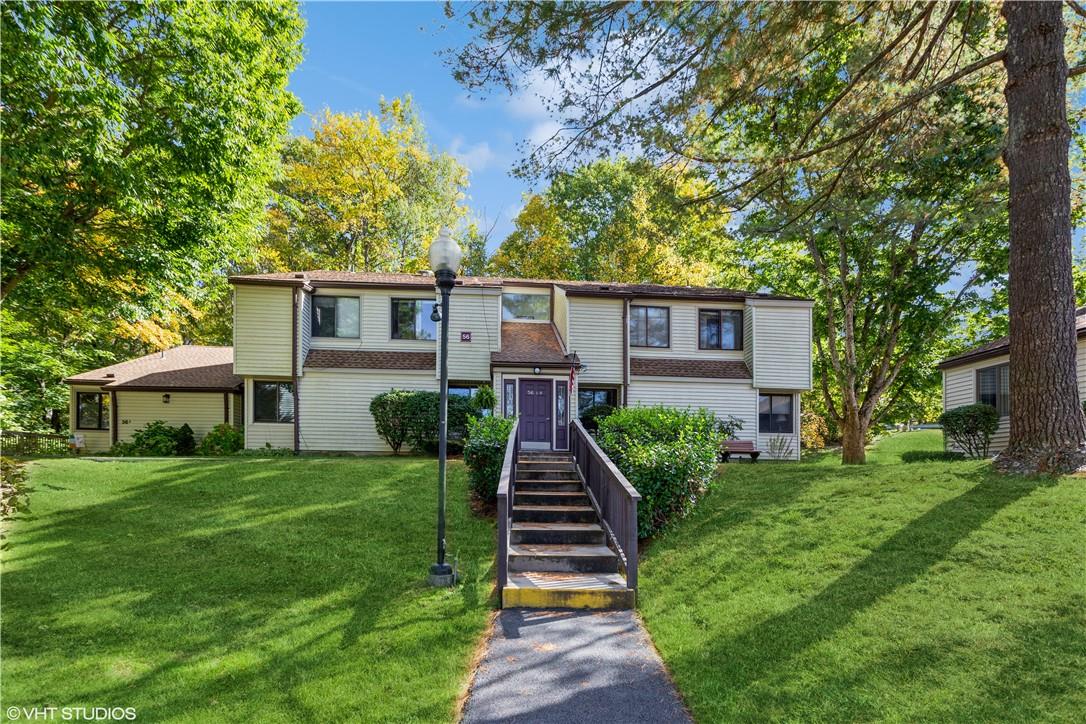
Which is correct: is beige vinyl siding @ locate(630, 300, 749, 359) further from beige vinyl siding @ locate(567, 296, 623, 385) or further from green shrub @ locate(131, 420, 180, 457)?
green shrub @ locate(131, 420, 180, 457)

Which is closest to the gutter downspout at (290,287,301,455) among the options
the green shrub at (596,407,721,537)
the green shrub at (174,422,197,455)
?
the green shrub at (174,422,197,455)

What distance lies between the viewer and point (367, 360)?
55.0 feet

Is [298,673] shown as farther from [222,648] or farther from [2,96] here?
[2,96]

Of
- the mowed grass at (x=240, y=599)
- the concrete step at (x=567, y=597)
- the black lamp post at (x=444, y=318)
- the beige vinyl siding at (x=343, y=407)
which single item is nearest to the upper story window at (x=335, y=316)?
the beige vinyl siding at (x=343, y=407)

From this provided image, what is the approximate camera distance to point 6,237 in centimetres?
949

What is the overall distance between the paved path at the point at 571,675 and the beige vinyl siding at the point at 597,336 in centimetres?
1191

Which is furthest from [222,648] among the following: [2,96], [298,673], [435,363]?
[435,363]

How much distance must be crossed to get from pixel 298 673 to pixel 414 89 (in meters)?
28.4

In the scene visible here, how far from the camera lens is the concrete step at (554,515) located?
327 inches

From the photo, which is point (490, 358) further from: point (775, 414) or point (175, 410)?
point (175, 410)

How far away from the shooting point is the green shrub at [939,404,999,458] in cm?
1537

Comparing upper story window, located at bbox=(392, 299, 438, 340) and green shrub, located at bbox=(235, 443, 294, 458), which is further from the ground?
upper story window, located at bbox=(392, 299, 438, 340)

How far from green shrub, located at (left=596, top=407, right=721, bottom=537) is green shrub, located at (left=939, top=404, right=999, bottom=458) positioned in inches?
426

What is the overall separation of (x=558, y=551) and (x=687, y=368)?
38.6 ft
